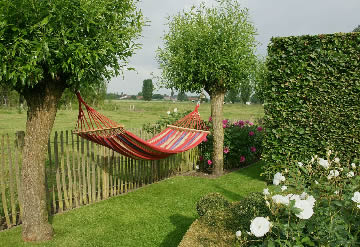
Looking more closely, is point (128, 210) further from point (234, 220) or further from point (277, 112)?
point (277, 112)

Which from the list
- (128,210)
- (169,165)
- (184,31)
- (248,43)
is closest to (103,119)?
(128,210)

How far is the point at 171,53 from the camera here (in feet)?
26.0

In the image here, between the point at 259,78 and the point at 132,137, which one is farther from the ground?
the point at 259,78

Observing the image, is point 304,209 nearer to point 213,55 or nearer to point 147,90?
point 213,55

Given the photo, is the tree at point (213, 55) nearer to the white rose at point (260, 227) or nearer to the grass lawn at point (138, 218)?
the grass lawn at point (138, 218)

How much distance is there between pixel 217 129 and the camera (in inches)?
316

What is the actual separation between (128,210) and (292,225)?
13.2 ft

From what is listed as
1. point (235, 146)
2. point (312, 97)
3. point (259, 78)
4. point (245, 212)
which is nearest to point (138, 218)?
point (245, 212)

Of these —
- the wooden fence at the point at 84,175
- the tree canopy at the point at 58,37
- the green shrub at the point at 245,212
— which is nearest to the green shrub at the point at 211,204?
the green shrub at the point at 245,212

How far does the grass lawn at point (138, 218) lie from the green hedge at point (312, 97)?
1.36 metres

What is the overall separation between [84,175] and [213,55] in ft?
13.0

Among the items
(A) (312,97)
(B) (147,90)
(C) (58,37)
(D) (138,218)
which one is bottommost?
(D) (138,218)

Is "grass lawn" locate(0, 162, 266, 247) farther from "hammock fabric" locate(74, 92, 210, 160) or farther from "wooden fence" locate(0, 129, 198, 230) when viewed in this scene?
"hammock fabric" locate(74, 92, 210, 160)

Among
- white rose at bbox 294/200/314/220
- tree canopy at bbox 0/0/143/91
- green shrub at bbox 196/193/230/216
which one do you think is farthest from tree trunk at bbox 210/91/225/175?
white rose at bbox 294/200/314/220
